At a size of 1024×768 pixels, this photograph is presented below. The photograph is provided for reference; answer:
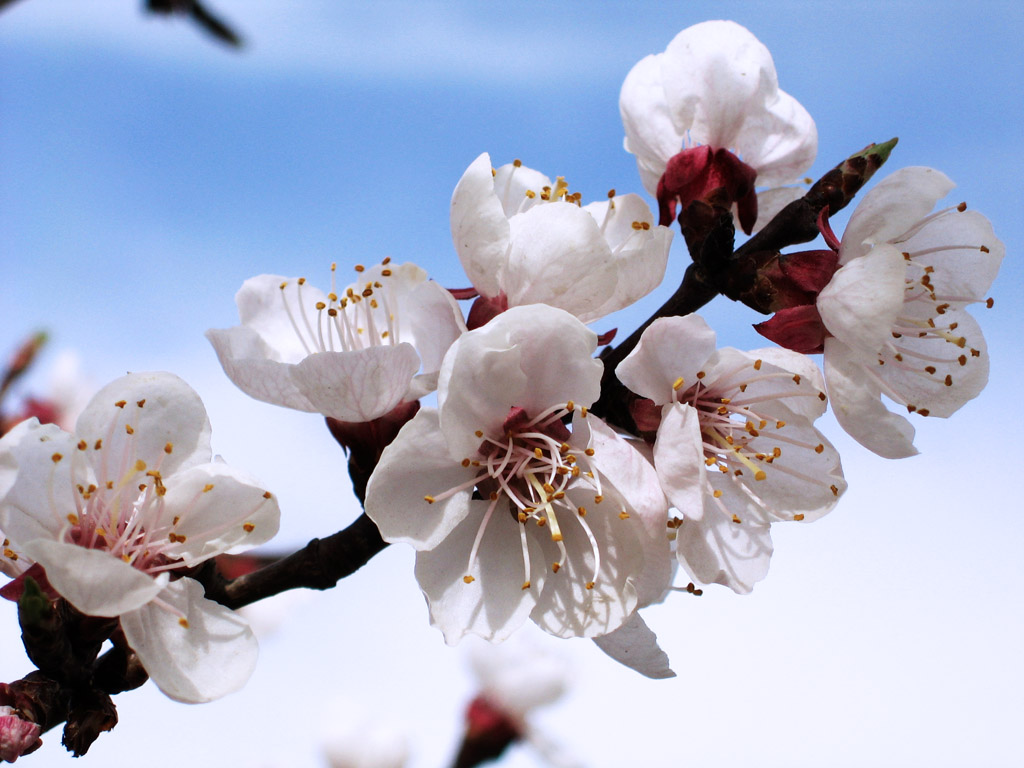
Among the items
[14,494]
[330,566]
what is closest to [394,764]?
[330,566]

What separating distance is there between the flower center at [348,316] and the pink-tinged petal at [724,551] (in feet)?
1.88

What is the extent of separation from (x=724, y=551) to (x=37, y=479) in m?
0.92

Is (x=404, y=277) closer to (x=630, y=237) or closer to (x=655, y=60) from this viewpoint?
(x=630, y=237)

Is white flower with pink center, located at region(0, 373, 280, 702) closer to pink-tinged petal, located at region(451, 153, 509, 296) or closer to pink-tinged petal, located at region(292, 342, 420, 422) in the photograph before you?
pink-tinged petal, located at region(292, 342, 420, 422)

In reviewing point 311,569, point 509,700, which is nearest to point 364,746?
point 509,700

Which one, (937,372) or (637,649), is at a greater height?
(937,372)

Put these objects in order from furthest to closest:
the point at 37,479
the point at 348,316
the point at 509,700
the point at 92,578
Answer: the point at 509,700 < the point at 348,316 < the point at 37,479 < the point at 92,578

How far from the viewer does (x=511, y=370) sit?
1.20m

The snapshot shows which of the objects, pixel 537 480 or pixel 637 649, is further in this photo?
pixel 637 649

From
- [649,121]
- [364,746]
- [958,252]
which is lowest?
[364,746]

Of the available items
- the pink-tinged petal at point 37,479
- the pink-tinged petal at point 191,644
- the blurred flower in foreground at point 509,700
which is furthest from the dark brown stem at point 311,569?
the blurred flower in foreground at point 509,700

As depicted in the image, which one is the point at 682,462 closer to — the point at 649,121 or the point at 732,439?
the point at 732,439

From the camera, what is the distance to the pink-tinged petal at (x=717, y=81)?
1.56 metres

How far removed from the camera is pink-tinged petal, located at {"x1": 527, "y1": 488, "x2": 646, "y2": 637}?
3.97ft
